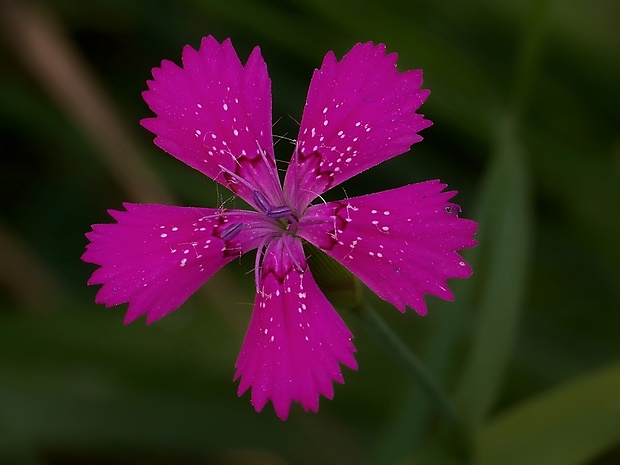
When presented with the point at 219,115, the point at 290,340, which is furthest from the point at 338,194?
the point at 290,340

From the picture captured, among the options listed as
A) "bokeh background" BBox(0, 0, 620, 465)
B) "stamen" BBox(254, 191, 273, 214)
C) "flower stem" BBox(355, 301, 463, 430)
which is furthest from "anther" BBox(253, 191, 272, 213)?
"bokeh background" BBox(0, 0, 620, 465)

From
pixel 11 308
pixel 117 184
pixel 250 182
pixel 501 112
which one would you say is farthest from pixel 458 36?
pixel 11 308

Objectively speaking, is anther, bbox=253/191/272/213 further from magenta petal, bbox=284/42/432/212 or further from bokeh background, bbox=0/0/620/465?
bokeh background, bbox=0/0/620/465

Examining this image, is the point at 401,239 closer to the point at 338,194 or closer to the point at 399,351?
the point at 399,351

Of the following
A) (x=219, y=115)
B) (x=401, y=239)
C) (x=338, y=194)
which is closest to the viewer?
(x=401, y=239)

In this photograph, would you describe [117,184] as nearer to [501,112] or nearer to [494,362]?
[501,112]

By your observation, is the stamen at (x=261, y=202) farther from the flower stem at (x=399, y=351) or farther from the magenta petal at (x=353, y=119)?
the flower stem at (x=399, y=351)

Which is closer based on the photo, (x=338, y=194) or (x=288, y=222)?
(x=288, y=222)
